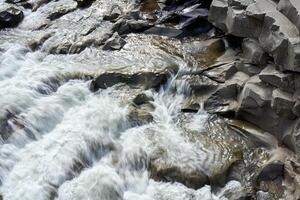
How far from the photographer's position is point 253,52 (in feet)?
30.4

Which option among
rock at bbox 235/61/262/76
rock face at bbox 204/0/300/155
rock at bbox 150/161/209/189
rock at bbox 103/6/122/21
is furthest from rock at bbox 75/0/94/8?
rock at bbox 150/161/209/189

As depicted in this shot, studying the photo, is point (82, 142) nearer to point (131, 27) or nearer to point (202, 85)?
point (202, 85)

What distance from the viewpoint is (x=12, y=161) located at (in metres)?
8.18

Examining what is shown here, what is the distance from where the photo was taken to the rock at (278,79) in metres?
8.22

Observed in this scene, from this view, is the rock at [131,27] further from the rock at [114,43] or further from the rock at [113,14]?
the rock at [113,14]

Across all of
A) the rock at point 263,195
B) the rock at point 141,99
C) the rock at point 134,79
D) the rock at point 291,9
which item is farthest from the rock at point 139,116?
the rock at point 291,9

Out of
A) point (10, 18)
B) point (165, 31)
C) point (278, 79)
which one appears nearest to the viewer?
point (278, 79)

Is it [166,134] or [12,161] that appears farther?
[166,134]

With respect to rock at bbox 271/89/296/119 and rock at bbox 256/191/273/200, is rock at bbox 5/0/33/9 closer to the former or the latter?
rock at bbox 271/89/296/119

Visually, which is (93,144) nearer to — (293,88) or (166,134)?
(166,134)

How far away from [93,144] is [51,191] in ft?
4.16

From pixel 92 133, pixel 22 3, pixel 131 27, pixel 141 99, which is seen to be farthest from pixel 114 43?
pixel 22 3

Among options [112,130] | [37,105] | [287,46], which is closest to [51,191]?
[112,130]

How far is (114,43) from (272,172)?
18.2 feet
